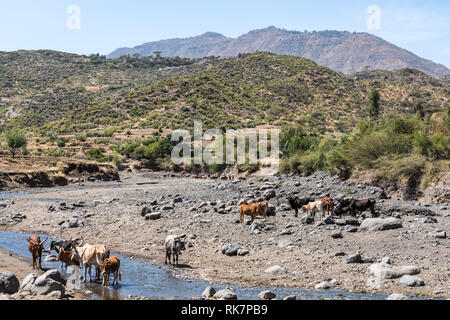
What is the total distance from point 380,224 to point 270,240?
13.7 ft

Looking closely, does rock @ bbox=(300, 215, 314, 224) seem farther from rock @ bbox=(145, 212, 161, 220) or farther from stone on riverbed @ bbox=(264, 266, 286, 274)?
rock @ bbox=(145, 212, 161, 220)

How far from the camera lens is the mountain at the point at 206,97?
90.3 metres

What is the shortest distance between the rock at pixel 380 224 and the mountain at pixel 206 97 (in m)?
67.4

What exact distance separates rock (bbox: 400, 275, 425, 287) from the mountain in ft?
240

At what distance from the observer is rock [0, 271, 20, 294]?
34.7 ft

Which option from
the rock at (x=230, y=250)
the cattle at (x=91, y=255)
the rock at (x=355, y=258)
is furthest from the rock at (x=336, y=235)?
the cattle at (x=91, y=255)

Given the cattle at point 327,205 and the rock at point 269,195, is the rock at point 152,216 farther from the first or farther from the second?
the cattle at point 327,205

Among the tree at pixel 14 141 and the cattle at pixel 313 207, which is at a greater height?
the tree at pixel 14 141

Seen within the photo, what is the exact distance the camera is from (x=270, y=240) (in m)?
16.4

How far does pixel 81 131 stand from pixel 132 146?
1873 cm

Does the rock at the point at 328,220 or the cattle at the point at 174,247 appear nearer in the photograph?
the cattle at the point at 174,247

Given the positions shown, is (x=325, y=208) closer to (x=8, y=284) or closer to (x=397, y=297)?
(x=397, y=297)
